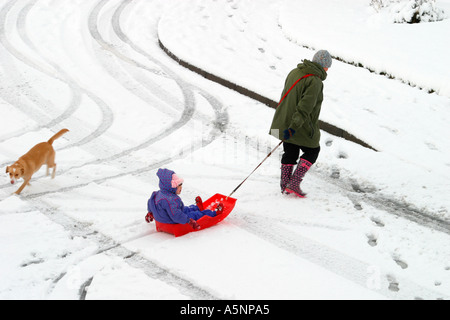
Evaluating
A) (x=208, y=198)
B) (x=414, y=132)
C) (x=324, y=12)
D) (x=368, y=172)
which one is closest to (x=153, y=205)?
(x=208, y=198)

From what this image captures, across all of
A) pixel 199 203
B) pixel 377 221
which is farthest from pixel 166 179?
pixel 377 221

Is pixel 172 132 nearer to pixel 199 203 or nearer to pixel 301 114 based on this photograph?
pixel 199 203

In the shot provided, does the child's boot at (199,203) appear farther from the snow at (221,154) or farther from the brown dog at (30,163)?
the brown dog at (30,163)

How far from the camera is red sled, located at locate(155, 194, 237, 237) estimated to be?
4852 millimetres

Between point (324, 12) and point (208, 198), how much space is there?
7371mm

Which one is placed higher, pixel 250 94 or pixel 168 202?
pixel 250 94

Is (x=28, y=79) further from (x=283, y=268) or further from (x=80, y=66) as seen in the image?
(x=283, y=268)

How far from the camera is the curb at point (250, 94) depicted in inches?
279

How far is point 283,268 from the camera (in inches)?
174

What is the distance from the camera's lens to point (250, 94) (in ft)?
28.0

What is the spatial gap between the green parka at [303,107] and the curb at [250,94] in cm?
174

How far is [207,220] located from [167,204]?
55 cm

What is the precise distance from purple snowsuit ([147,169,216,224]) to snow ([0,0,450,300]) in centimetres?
23

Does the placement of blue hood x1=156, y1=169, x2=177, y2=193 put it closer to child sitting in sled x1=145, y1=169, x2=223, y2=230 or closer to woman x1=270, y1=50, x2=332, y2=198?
child sitting in sled x1=145, y1=169, x2=223, y2=230
